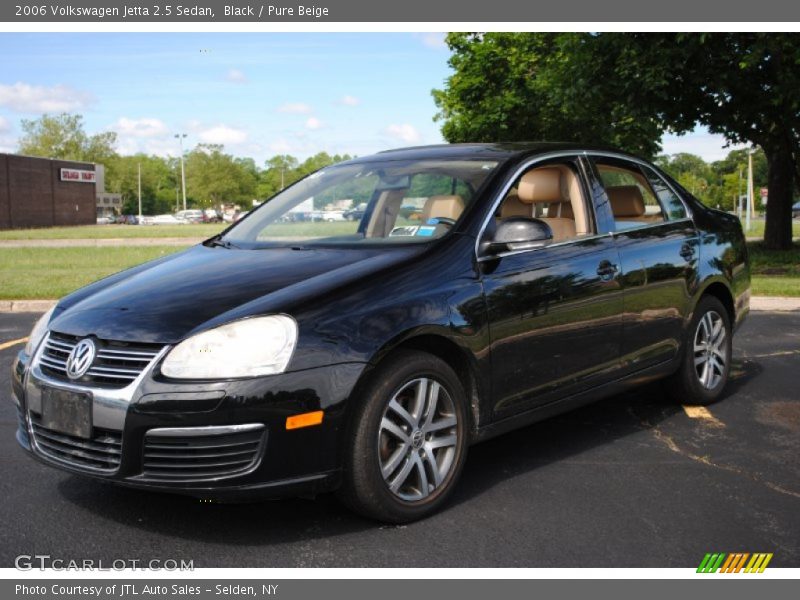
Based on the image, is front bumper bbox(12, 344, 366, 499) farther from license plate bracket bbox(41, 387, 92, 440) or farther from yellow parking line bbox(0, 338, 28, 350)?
yellow parking line bbox(0, 338, 28, 350)

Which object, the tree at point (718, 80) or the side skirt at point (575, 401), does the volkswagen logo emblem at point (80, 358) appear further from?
the tree at point (718, 80)

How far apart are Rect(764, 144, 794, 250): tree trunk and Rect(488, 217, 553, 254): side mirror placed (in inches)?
797

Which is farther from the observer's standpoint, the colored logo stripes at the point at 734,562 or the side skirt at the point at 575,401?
the side skirt at the point at 575,401

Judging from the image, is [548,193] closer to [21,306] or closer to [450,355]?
[450,355]

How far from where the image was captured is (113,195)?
394ft

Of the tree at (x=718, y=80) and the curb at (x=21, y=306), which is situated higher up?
the tree at (x=718, y=80)

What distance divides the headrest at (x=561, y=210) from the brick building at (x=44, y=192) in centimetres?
6792

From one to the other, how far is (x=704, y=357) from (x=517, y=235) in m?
2.31

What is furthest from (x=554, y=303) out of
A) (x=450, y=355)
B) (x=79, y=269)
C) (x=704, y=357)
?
(x=79, y=269)

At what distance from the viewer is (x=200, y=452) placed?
3402mm

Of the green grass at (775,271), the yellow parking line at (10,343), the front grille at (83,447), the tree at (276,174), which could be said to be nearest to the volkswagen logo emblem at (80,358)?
the front grille at (83,447)

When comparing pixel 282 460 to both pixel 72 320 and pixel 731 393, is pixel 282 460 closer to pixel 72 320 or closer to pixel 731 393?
pixel 72 320

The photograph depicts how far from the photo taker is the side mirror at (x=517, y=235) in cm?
425

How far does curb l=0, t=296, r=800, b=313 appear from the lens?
11180 millimetres
